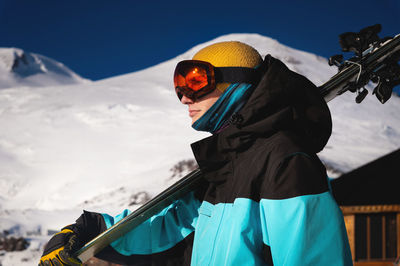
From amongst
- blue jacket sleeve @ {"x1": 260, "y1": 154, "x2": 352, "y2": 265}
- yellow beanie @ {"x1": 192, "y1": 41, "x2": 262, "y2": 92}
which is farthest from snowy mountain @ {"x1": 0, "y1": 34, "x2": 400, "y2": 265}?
blue jacket sleeve @ {"x1": 260, "y1": 154, "x2": 352, "y2": 265}

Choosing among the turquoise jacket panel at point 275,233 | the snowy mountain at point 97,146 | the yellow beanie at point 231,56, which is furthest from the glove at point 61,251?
the snowy mountain at point 97,146

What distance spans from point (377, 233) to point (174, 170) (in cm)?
976

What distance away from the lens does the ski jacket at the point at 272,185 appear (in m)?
1.00

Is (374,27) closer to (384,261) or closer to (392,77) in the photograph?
(392,77)

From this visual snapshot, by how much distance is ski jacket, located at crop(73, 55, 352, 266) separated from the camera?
1.00 m

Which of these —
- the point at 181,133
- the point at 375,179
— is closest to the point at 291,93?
the point at 375,179

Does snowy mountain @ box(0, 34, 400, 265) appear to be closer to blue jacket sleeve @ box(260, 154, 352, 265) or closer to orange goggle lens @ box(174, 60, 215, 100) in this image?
orange goggle lens @ box(174, 60, 215, 100)

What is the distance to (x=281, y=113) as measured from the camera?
3.95 feet

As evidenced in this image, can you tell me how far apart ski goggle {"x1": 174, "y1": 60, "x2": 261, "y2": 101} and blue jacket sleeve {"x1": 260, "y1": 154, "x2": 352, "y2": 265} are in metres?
0.48

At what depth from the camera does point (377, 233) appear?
6.77 meters

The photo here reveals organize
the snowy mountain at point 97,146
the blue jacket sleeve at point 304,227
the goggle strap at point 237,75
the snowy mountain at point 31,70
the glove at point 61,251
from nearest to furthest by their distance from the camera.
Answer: the blue jacket sleeve at point 304,227 < the goggle strap at point 237,75 < the glove at point 61,251 < the snowy mountain at point 97,146 < the snowy mountain at point 31,70

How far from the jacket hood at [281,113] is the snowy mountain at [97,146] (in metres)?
7.21

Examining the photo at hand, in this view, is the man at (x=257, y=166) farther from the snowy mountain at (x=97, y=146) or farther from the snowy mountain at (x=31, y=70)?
the snowy mountain at (x=31, y=70)

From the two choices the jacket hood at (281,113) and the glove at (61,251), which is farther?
the glove at (61,251)
